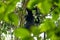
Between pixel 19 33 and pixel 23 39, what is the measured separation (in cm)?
2

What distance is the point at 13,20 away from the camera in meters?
0.43

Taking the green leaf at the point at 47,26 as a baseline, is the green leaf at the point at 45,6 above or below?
above

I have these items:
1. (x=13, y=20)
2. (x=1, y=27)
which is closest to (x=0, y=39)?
(x=1, y=27)

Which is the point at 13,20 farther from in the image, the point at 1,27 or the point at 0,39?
the point at 0,39

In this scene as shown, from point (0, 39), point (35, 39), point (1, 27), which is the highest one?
point (35, 39)

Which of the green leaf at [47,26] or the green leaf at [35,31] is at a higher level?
the green leaf at [47,26]

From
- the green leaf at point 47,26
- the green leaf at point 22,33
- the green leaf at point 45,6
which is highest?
the green leaf at point 45,6

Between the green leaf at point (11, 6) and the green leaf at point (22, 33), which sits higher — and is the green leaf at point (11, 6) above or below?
above

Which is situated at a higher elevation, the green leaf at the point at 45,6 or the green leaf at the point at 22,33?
the green leaf at the point at 45,6

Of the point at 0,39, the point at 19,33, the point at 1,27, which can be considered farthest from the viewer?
the point at 0,39

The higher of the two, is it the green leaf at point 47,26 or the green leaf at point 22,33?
the green leaf at point 47,26

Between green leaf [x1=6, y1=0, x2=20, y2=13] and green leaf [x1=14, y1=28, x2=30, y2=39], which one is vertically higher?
green leaf [x1=6, y1=0, x2=20, y2=13]

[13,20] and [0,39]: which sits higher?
[13,20]

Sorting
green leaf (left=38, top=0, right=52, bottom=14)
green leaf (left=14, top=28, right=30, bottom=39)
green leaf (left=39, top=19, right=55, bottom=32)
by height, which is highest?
green leaf (left=38, top=0, right=52, bottom=14)
